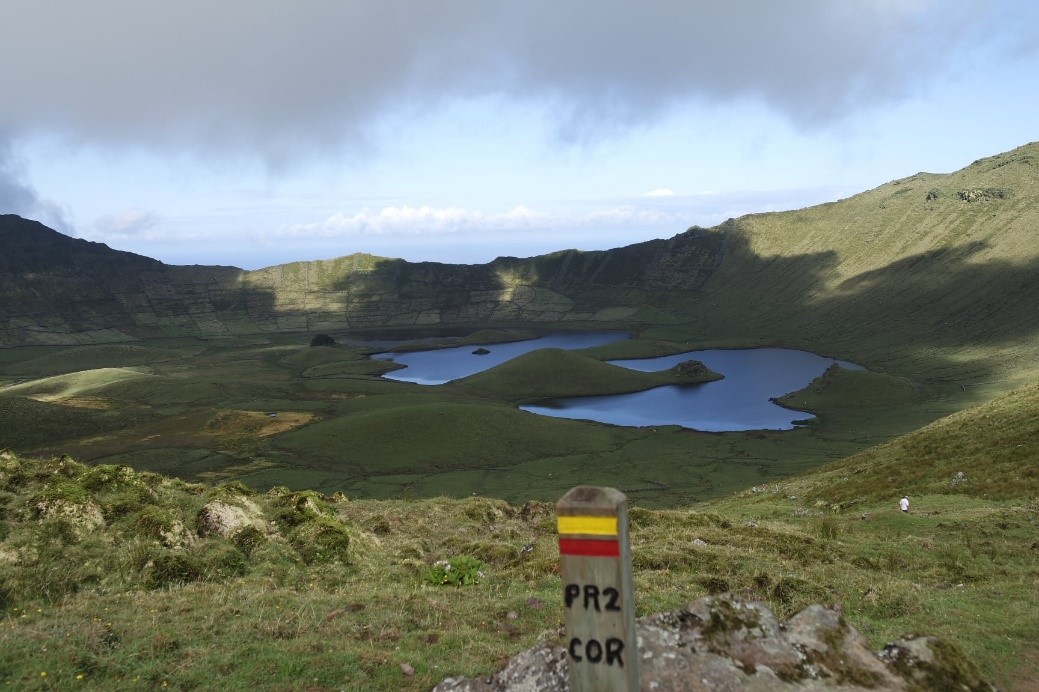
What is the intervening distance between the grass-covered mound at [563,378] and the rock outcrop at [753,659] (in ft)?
514

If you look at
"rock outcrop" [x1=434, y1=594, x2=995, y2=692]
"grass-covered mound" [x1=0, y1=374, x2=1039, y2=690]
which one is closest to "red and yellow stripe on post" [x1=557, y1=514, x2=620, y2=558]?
"rock outcrop" [x1=434, y1=594, x2=995, y2=692]

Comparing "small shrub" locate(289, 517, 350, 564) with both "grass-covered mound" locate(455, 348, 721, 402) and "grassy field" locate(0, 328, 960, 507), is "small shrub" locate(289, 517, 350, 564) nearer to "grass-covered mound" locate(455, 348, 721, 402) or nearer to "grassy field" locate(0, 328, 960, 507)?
"grassy field" locate(0, 328, 960, 507)

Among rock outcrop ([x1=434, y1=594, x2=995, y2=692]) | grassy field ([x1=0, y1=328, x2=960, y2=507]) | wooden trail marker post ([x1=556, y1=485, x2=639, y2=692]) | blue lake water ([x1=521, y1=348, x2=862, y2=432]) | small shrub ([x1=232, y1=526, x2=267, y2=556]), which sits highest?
wooden trail marker post ([x1=556, y1=485, x2=639, y2=692])

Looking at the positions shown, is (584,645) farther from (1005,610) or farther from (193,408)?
(193,408)

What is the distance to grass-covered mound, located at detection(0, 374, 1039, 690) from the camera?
13.2 metres

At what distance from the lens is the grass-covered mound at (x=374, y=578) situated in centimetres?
1320

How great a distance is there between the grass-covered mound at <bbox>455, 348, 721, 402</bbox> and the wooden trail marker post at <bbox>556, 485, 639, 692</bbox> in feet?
529

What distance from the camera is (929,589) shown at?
828 inches

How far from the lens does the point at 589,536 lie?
8.13 metres

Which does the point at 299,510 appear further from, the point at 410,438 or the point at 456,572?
the point at 410,438

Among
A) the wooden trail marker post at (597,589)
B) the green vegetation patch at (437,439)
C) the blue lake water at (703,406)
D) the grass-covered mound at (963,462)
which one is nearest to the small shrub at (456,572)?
the wooden trail marker post at (597,589)

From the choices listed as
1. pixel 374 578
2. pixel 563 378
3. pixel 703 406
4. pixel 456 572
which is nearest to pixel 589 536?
pixel 456 572

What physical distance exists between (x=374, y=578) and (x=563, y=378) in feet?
534

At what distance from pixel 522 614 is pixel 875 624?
30.2 feet
